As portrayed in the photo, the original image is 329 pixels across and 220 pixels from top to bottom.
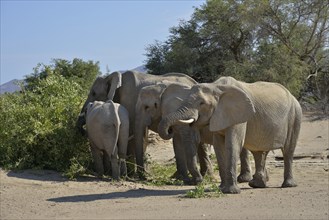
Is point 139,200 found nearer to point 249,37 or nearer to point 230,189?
point 230,189

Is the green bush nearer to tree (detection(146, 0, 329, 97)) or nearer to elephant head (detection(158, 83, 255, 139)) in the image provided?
elephant head (detection(158, 83, 255, 139))

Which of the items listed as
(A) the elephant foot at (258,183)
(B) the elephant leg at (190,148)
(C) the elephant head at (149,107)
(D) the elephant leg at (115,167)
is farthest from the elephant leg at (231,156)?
(D) the elephant leg at (115,167)

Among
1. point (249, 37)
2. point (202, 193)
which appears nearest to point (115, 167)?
point (202, 193)

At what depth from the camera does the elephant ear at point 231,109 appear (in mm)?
10797

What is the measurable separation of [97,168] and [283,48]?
23.0m

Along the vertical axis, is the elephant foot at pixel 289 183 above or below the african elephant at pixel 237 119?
below

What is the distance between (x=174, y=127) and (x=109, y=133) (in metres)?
1.33

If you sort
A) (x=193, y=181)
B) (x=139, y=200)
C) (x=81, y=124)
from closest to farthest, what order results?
(x=139, y=200), (x=193, y=181), (x=81, y=124)

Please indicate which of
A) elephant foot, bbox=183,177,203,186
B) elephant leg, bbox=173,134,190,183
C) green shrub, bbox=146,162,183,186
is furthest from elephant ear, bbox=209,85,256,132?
green shrub, bbox=146,162,183,186

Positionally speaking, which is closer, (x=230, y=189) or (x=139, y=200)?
(x=139, y=200)

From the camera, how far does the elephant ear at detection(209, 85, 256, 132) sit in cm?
1080

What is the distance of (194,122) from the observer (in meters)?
10.8

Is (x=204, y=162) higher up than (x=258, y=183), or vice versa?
(x=204, y=162)

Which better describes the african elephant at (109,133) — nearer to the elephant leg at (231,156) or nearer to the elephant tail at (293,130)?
the elephant leg at (231,156)
